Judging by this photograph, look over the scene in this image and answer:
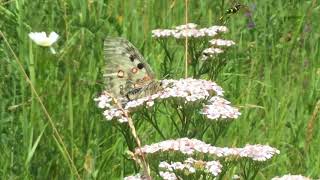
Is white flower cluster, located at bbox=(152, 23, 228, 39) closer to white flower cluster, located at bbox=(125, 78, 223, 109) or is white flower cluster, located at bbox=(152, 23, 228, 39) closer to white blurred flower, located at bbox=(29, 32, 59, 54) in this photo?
Answer: white blurred flower, located at bbox=(29, 32, 59, 54)

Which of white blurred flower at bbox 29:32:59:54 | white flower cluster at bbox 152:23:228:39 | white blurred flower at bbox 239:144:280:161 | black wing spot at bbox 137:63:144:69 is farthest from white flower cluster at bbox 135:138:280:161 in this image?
white blurred flower at bbox 29:32:59:54

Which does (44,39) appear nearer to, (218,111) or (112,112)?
(112,112)

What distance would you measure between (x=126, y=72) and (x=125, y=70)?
0.5 inches

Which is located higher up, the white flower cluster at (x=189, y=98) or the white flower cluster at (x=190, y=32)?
the white flower cluster at (x=190, y=32)

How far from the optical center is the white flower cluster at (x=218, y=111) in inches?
122

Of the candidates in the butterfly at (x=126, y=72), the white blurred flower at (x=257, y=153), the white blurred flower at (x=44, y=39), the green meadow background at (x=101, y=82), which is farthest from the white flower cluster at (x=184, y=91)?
the white blurred flower at (x=44, y=39)

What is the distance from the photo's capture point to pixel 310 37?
20.9ft

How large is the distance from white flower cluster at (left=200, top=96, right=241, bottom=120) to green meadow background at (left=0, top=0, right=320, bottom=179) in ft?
2.78

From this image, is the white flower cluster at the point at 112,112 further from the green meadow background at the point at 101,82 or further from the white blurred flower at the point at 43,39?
the white blurred flower at the point at 43,39

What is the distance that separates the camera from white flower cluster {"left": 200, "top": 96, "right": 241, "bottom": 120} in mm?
3100

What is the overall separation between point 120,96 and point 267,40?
9.73 ft

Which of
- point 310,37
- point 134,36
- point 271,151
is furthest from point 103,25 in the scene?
point 271,151

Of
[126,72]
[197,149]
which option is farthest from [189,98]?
[126,72]

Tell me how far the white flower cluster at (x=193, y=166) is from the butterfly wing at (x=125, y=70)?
2.52 feet
